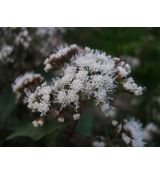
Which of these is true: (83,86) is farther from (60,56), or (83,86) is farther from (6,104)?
(6,104)

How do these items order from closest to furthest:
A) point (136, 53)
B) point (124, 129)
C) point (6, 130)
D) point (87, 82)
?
point (87, 82), point (124, 129), point (6, 130), point (136, 53)

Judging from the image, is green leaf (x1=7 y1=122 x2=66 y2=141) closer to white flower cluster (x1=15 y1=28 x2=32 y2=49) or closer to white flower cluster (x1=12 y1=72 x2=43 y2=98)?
white flower cluster (x1=12 y1=72 x2=43 y2=98)

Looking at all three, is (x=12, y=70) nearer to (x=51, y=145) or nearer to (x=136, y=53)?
(x=51, y=145)

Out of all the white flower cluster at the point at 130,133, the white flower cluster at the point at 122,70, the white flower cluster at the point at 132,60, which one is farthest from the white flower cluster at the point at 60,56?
the white flower cluster at the point at 132,60

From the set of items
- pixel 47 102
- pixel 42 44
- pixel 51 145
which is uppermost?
pixel 42 44

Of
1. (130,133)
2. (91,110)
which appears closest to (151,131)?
(130,133)

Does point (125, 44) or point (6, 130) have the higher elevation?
point (125, 44)
